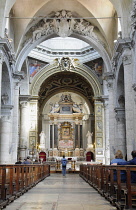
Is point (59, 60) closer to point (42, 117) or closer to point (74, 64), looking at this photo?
point (74, 64)

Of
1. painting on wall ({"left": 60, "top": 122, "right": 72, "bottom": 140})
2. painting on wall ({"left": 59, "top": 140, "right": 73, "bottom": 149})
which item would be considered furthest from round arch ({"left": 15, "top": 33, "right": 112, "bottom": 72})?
painting on wall ({"left": 59, "top": 140, "right": 73, "bottom": 149})

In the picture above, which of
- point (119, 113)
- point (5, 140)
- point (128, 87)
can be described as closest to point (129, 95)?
point (128, 87)

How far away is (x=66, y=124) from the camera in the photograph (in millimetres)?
32312

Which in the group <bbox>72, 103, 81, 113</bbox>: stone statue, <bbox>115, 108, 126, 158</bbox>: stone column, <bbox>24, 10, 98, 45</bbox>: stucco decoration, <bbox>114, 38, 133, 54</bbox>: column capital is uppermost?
<bbox>24, 10, 98, 45</bbox>: stucco decoration

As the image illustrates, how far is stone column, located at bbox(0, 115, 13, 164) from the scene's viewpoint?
15133 mm

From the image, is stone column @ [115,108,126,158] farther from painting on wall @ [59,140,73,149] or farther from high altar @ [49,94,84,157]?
painting on wall @ [59,140,73,149]

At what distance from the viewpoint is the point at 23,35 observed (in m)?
17.3

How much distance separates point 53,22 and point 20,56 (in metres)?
2.85

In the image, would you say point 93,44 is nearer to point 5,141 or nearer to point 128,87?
point 128,87

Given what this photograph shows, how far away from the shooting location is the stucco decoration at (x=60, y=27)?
17.7 m

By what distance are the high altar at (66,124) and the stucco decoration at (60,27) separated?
14819mm

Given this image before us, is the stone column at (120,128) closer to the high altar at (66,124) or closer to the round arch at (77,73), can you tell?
the round arch at (77,73)

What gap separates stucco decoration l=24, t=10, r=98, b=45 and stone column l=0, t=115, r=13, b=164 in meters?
5.15

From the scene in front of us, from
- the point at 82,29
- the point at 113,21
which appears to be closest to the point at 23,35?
the point at 82,29
